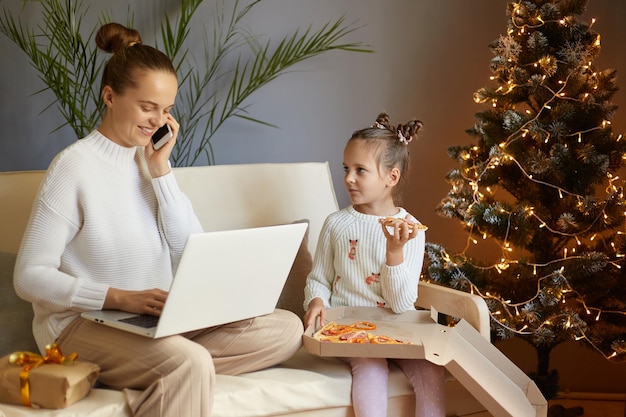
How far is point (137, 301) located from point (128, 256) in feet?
0.66

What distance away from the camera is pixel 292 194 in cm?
259

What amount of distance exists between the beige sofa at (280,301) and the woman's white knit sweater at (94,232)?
241 mm

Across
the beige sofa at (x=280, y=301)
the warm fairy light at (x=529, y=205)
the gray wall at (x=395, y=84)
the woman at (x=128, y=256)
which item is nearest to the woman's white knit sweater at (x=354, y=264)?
the beige sofa at (x=280, y=301)

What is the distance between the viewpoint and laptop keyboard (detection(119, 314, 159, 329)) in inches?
70.2

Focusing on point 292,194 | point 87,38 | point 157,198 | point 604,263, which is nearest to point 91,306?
point 157,198

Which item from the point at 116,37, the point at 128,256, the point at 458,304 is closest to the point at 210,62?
the point at 116,37

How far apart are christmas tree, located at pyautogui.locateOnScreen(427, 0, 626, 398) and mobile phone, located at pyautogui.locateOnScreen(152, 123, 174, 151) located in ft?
3.23

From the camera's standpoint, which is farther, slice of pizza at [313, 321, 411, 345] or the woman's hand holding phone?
the woman's hand holding phone

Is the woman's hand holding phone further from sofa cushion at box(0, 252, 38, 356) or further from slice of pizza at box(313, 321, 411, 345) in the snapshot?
slice of pizza at box(313, 321, 411, 345)

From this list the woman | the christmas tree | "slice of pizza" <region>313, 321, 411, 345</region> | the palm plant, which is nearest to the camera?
the woman

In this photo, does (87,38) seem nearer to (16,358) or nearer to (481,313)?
(16,358)

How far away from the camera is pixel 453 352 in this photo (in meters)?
1.89

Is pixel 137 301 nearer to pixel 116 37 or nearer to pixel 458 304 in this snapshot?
pixel 116 37

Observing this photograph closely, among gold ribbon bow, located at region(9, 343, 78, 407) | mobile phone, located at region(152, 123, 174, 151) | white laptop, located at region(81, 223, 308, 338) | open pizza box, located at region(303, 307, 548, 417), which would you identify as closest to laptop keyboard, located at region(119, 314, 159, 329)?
white laptop, located at region(81, 223, 308, 338)
